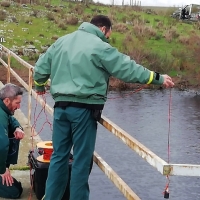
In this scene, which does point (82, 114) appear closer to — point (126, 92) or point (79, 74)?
point (79, 74)

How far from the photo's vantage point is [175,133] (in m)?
17.5

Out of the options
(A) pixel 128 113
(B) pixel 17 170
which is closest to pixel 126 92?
(A) pixel 128 113

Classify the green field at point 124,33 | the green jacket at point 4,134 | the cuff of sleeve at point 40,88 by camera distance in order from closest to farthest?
the green jacket at point 4,134
the cuff of sleeve at point 40,88
the green field at point 124,33

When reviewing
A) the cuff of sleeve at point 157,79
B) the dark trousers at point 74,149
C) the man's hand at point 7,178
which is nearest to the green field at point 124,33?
the man's hand at point 7,178

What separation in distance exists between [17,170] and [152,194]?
5903 mm

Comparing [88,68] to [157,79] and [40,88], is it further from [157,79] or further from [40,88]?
[40,88]

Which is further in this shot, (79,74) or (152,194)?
(152,194)

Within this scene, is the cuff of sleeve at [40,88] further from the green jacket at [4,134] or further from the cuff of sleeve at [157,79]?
the cuff of sleeve at [157,79]

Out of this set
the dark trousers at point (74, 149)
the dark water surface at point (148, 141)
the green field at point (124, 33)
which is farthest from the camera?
the green field at point (124, 33)

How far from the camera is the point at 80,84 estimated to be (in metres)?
3.84

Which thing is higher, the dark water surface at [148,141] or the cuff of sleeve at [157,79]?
the cuff of sleeve at [157,79]

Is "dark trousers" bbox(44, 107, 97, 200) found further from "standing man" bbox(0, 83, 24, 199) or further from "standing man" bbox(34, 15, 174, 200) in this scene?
"standing man" bbox(0, 83, 24, 199)

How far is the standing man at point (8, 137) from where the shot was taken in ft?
14.3

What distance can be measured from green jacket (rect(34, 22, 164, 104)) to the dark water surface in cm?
308
